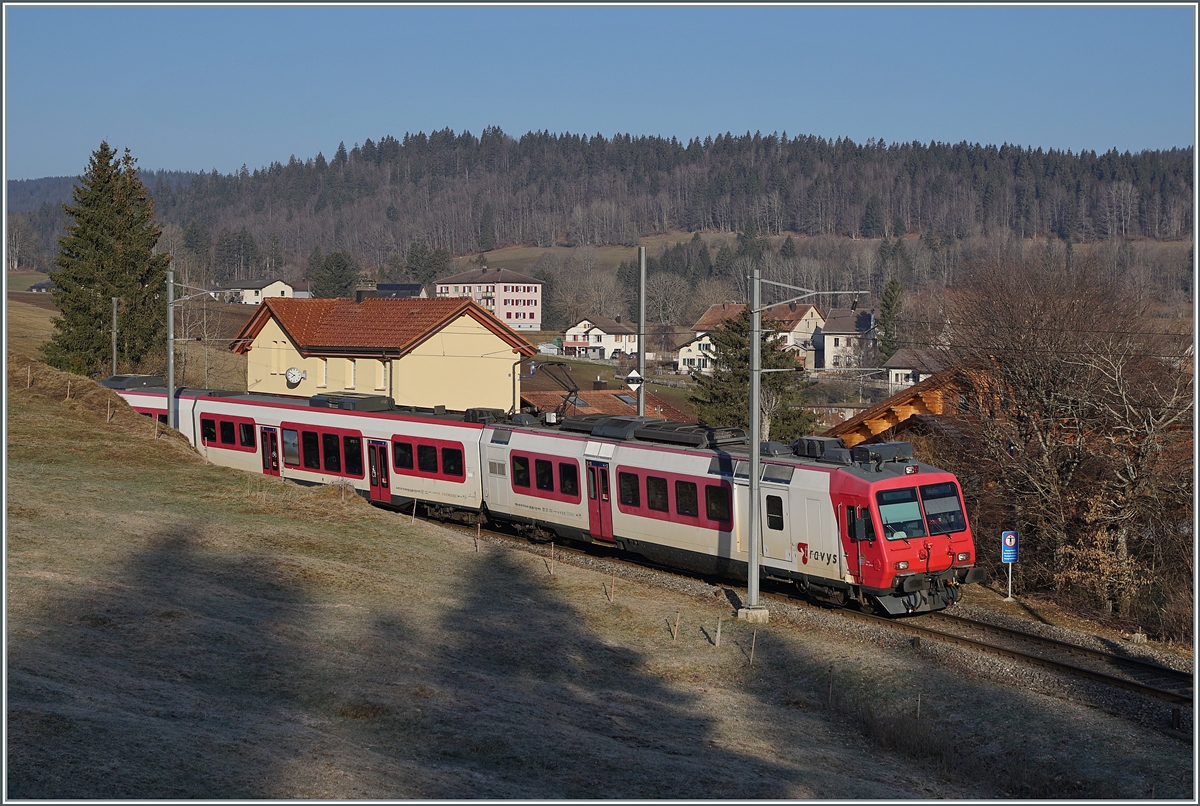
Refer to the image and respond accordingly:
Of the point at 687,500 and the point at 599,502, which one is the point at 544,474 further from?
the point at 687,500

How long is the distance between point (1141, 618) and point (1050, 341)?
346 inches

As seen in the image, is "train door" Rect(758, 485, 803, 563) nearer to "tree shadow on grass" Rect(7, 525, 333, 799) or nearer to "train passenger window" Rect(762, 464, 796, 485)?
"train passenger window" Rect(762, 464, 796, 485)

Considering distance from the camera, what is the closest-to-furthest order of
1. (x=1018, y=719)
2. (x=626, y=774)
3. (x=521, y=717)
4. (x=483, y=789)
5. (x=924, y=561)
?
1. (x=483, y=789)
2. (x=626, y=774)
3. (x=521, y=717)
4. (x=1018, y=719)
5. (x=924, y=561)

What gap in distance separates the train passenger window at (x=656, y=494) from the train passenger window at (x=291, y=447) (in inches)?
547

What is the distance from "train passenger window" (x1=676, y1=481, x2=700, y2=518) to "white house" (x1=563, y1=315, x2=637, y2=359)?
127 meters

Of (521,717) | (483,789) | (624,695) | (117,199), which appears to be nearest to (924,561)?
(624,695)

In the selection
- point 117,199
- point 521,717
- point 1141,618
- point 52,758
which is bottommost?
point 1141,618

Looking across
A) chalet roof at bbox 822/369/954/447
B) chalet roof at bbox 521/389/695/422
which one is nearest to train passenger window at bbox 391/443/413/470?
chalet roof at bbox 822/369/954/447

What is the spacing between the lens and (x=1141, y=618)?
84.7 feet

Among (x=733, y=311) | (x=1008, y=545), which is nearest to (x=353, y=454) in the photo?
(x=1008, y=545)

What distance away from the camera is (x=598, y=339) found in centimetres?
15412

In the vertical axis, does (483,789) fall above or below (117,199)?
below

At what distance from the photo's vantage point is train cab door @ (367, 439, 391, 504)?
31802 mm

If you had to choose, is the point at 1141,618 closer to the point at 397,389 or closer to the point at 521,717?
the point at 521,717
